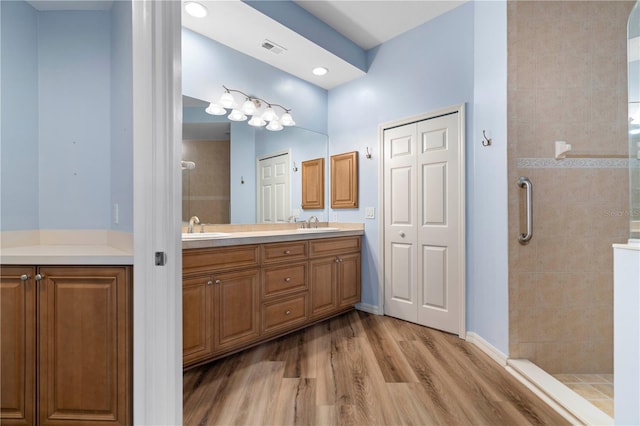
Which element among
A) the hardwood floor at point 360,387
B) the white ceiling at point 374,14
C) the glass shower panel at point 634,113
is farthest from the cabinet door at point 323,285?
the white ceiling at point 374,14

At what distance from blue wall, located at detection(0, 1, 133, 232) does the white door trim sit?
0.71 m

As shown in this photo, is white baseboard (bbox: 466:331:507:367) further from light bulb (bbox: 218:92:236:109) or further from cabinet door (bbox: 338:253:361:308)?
light bulb (bbox: 218:92:236:109)

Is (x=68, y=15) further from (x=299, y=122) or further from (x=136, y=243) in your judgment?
(x=299, y=122)

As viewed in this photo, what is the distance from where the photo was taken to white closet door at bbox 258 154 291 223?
2979 millimetres

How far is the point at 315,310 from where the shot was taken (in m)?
2.75

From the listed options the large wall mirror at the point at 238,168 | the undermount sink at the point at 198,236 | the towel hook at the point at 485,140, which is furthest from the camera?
the large wall mirror at the point at 238,168

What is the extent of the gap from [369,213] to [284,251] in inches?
44.9

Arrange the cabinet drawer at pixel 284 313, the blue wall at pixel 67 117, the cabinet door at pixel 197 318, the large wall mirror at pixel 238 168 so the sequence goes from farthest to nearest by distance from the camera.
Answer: the large wall mirror at pixel 238 168, the cabinet drawer at pixel 284 313, the cabinet door at pixel 197 318, the blue wall at pixel 67 117

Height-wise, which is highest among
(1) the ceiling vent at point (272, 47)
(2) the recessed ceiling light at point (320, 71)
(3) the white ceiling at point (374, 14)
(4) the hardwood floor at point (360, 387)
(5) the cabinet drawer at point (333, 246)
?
(3) the white ceiling at point (374, 14)

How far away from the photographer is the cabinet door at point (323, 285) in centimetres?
274

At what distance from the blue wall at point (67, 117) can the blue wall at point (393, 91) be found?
2.29m

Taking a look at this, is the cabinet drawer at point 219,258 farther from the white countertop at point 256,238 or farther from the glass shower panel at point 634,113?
the glass shower panel at point 634,113

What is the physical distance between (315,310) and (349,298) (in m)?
0.51

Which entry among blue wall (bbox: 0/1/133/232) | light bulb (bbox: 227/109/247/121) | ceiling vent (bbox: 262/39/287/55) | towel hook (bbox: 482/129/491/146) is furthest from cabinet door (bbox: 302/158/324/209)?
blue wall (bbox: 0/1/133/232)
